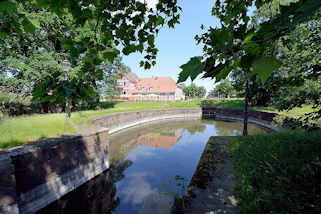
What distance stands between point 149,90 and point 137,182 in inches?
1535

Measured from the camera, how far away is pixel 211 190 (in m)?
3.30

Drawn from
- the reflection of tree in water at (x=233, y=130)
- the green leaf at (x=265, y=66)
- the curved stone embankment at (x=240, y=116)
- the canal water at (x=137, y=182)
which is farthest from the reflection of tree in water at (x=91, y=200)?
the curved stone embankment at (x=240, y=116)

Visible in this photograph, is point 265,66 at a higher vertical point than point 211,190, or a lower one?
higher

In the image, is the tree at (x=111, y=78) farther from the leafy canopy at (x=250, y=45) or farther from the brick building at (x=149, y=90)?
the brick building at (x=149, y=90)

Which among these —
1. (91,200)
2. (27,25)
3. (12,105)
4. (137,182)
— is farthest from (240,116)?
(12,105)

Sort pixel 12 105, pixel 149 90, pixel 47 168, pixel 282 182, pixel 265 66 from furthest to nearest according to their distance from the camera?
pixel 149 90, pixel 12 105, pixel 47 168, pixel 282 182, pixel 265 66

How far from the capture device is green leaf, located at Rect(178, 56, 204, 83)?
76 cm

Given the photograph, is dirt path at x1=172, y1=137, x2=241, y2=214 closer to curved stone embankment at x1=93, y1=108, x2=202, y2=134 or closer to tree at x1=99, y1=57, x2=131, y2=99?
curved stone embankment at x1=93, y1=108, x2=202, y2=134

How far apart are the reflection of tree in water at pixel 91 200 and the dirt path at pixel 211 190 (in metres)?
3.46

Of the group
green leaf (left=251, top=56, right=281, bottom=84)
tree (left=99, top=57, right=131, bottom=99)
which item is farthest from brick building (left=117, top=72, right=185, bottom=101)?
green leaf (left=251, top=56, right=281, bottom=84)

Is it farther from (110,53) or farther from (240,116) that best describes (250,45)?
(240,116)

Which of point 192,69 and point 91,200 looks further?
point 91,200

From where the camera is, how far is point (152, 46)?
8.59 ft

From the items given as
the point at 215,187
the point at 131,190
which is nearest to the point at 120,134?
the point at 131,190
